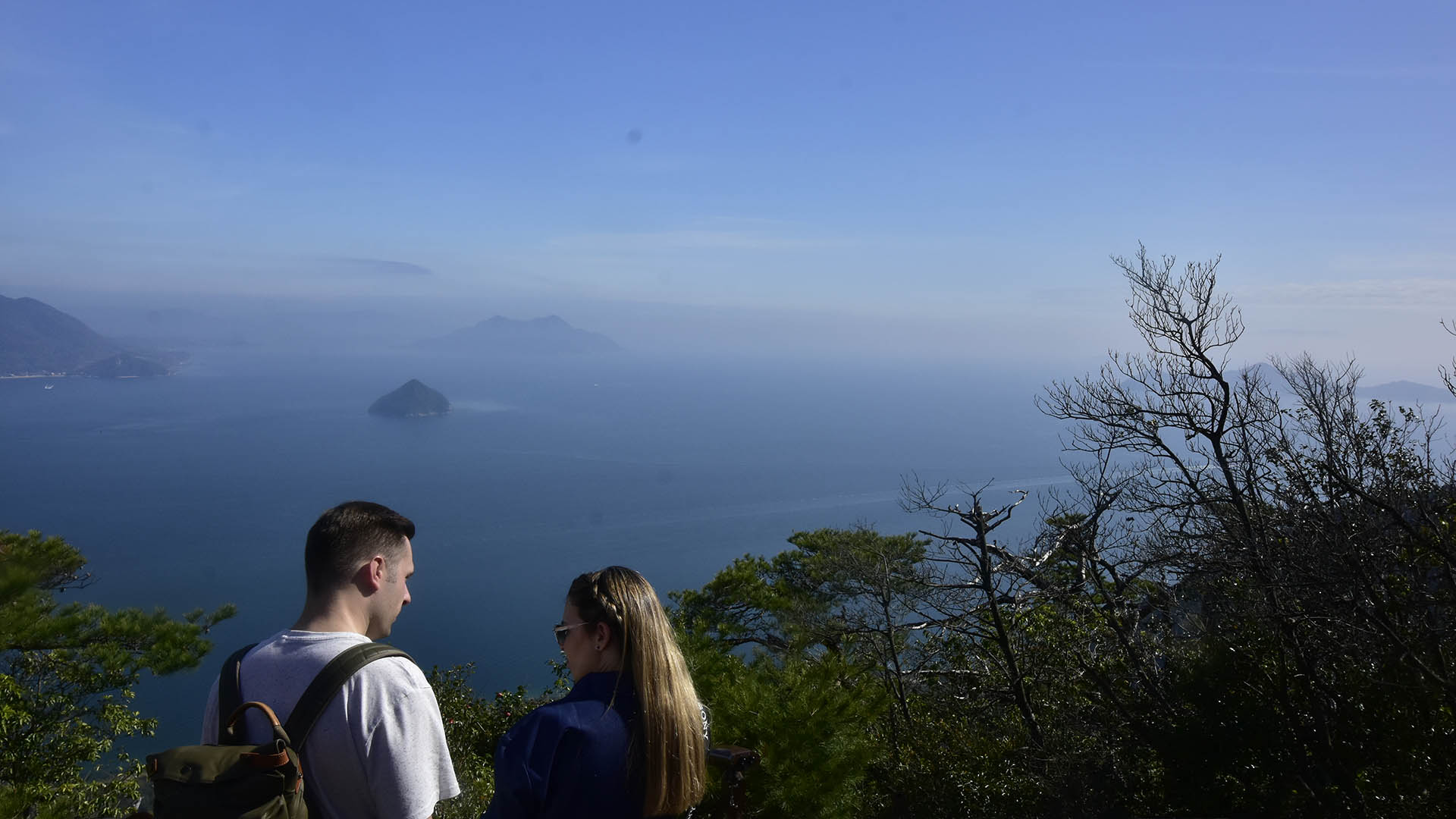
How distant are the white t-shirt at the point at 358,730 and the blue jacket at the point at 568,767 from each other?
101mm

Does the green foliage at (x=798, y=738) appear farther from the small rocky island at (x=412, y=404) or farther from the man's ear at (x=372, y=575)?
the small rocky island at (x=412, y=404)

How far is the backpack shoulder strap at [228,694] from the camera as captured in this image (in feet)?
4.65

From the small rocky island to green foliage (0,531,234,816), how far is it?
11515cm

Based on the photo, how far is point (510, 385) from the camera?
181 metres

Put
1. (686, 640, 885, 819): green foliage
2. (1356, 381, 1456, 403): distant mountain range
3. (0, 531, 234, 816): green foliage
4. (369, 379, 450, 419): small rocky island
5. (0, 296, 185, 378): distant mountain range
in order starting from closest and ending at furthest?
(686, 640, 885, 819): green foliage < (0, 531, 234, 816): green foliage < (1356, 381, 1456, 403): distant mountain range < (369, 379, 450, 419): small rocky island < (0, 296, 185, 378): distant mountain range

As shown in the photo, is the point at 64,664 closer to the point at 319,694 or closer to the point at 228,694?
Answer: the point at 228,694

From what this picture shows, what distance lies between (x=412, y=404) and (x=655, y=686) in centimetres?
12939

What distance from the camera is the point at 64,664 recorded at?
9273 millimetres

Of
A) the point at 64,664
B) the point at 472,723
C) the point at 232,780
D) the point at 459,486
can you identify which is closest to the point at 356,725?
the point at 232,780

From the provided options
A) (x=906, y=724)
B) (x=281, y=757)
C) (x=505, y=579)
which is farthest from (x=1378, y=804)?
(x=505, y=579)

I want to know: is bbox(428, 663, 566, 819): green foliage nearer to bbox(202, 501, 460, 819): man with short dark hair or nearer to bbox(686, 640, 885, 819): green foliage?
bbox(686, 640, 885, 819): green foliage

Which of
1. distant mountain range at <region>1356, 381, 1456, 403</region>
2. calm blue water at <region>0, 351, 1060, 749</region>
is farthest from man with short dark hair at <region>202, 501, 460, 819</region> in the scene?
distant mountain range at <region>1356, 381, 1456, 403</region>

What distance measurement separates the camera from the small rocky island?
4769 inches

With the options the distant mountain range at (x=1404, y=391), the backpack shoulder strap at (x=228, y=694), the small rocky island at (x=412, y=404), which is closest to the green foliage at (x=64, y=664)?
the backpack shoulder strap at (x=228, y=694)
